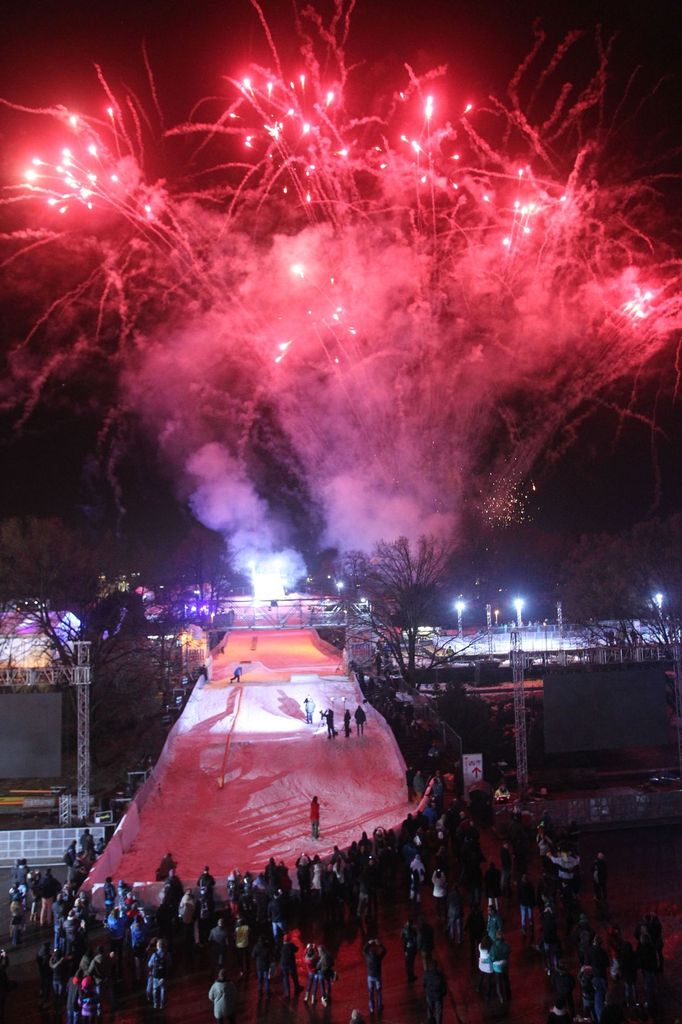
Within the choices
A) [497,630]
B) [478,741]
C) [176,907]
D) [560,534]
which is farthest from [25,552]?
[560,534]

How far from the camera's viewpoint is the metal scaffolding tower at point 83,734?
17594 mm

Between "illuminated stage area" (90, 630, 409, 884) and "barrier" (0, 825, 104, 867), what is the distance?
124cm

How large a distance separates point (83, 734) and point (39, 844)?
2771mm

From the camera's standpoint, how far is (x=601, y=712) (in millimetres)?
20781

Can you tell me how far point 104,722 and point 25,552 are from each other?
7.74 metres

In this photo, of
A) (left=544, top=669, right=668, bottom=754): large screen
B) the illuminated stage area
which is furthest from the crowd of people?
(left=544, top=669, right=668, bottom=754): large screen

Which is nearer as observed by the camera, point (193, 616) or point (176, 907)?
point (176, 907)

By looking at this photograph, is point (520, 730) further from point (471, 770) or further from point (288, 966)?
point (288, 966)

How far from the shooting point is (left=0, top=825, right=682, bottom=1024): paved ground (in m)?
9.84

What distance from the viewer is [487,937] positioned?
Answer: 10.1 metres

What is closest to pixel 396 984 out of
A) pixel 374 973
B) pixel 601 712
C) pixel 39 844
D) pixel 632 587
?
pixel 374 973

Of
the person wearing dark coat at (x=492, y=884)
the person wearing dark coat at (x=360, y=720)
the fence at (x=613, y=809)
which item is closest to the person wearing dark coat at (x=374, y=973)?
the person wearing dark coat at (x=492, y=884)

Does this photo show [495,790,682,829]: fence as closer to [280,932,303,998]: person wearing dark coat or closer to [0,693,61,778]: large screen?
[280,932,303,998]: person wearing dark coat

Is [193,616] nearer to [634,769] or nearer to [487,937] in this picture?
[634,769]
